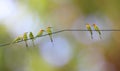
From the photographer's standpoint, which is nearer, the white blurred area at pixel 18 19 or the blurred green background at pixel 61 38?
the blurred green background at pixel 61 38

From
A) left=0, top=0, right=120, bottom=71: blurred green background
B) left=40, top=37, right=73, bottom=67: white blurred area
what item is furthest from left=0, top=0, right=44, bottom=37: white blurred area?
left=40, top=37, right=73, bottom=67: white blurred area

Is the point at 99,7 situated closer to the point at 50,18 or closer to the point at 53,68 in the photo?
the point at 50,18

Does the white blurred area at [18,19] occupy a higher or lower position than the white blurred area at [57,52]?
higher

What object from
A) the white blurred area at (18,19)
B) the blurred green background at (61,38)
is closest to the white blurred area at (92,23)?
the blurred green background at (61,38)

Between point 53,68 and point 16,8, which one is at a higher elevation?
point 16,8

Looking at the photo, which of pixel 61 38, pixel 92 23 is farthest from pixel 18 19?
pixel 92 23

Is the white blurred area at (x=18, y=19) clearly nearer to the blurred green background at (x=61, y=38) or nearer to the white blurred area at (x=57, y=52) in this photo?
the blurred green background at (x=61, y=38)

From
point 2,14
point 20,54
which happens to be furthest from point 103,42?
point 2,14

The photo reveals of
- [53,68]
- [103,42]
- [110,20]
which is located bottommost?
[53,68]
